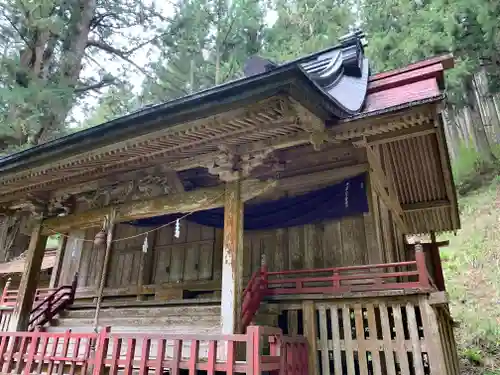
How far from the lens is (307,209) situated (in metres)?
6.71

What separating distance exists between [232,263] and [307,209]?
92.3 inches

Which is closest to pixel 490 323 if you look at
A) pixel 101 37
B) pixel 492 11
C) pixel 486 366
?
pixel 486 366

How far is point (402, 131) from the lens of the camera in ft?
15.6

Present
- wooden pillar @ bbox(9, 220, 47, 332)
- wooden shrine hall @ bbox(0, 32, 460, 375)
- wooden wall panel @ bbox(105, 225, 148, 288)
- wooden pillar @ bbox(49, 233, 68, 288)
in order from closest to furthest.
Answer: wooden shrine hall @ bbox(0, 32, 460, 375), wooden pillar @ bbox(9, 220, 47, 332), wooden wall panel @ bbox(105, 225, 148, 288), wooden pillar @ bbox(49, 233, 68, 288)

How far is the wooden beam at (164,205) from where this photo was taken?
5156mm

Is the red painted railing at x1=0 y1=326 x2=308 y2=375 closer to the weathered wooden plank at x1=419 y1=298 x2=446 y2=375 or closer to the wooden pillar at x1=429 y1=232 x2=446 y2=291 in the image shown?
the weathered wooden plank at x1=419 y1=298 x2=446 y2=375

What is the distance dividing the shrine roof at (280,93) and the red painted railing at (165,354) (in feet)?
8.20

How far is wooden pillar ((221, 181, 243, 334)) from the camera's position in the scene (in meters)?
4.64

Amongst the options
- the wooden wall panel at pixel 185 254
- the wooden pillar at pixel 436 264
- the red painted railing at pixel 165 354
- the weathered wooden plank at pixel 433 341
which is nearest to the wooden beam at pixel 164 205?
the red painted railing at pixel 165 354

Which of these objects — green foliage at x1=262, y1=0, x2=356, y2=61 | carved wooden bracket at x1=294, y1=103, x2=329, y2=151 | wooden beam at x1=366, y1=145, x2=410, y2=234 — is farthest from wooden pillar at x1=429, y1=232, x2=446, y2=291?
green foliage at x1=262, y1=0, x2=356, y2=61

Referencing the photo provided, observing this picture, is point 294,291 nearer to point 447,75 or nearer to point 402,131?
point 402,131

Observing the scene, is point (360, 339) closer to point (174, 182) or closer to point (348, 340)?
point (348, 340)

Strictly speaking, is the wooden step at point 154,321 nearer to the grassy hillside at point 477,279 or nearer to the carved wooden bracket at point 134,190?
the carved wooden bracket at point 134,190

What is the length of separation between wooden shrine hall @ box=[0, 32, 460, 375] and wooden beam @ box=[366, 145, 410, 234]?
0.17 feet
